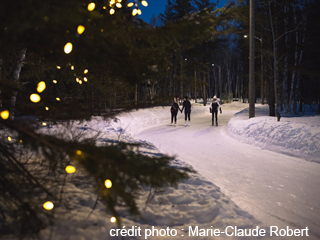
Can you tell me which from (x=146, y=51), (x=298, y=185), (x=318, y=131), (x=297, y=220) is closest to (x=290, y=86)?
(x=318, y=131)

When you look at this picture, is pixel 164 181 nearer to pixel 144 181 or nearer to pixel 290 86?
pixel 144 181

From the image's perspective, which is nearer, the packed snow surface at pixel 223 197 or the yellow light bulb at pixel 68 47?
the yellow light bulb at pixel 68 47

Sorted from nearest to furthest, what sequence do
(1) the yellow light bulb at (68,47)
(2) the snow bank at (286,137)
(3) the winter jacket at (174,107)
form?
(1) the yellow light bulb at (68,47) → (2) the snow bank at (286,137) → (3) the winter jacket at (174,107)

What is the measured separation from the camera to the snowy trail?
372cm

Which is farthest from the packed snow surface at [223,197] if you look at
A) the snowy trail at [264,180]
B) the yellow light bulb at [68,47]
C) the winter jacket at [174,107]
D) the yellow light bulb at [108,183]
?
the winter jacket at [174,107]

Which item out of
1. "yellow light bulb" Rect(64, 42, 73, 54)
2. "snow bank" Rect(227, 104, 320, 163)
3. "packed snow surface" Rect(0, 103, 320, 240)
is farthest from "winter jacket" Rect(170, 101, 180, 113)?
"yellow light bulb" Rect(64, 42, 73, 54)

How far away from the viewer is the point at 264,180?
5.19 meters

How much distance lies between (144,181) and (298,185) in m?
4.53

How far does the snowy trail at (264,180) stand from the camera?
372 centimetres

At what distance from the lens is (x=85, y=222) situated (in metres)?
2.89

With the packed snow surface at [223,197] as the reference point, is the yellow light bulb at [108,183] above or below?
above

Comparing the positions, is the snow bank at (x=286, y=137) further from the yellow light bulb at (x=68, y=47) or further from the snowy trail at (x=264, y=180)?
the yellow light bulb at (x=68, y=47)

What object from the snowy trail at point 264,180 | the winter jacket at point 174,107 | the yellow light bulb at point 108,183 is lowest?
the snowy trail at point 264,180

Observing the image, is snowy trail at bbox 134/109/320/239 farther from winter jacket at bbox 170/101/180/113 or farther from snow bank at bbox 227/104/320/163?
winter jacket at bbox 170/101/180/113
